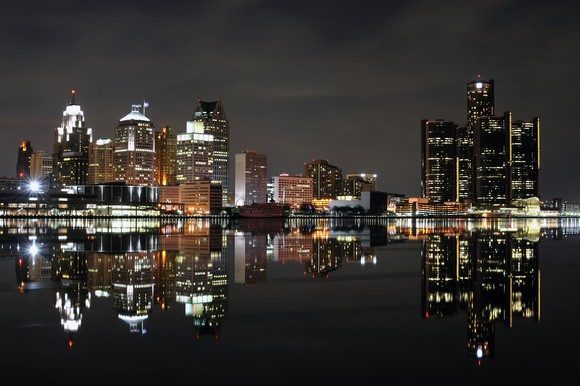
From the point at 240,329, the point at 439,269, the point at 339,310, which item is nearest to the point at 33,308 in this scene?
the point at 240,329

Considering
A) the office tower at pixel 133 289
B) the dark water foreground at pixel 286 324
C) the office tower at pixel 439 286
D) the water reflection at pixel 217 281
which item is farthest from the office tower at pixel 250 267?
the office tower at pixel 439 286

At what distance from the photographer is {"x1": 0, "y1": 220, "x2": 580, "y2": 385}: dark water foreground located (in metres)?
11.2

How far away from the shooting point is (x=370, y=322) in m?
16.0

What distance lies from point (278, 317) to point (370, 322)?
2351 mm

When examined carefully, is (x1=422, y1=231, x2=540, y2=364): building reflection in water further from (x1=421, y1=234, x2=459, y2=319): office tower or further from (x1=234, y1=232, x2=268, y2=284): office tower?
(x1=234, y1=232, x2=268, y2=284): office tower

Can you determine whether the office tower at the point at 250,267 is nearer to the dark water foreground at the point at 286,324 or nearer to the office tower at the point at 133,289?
the dark water foreground at the point at 286,324

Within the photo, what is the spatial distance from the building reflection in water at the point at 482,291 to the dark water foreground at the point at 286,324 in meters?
0.07

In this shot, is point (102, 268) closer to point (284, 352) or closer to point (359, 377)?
point (284, 352)

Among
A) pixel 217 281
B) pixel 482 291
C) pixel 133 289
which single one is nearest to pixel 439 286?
pixel 482 291

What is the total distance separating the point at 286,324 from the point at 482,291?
8298 millimetres

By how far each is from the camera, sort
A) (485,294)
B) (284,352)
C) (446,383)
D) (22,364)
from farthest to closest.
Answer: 1. (485,294)
2. (284,352)
3. (22,364)
4. (446,383)

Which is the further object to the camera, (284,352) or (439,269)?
(439,269)

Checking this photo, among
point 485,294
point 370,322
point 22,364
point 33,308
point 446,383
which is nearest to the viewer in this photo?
point 446,383

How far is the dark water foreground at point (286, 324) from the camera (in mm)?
11250
